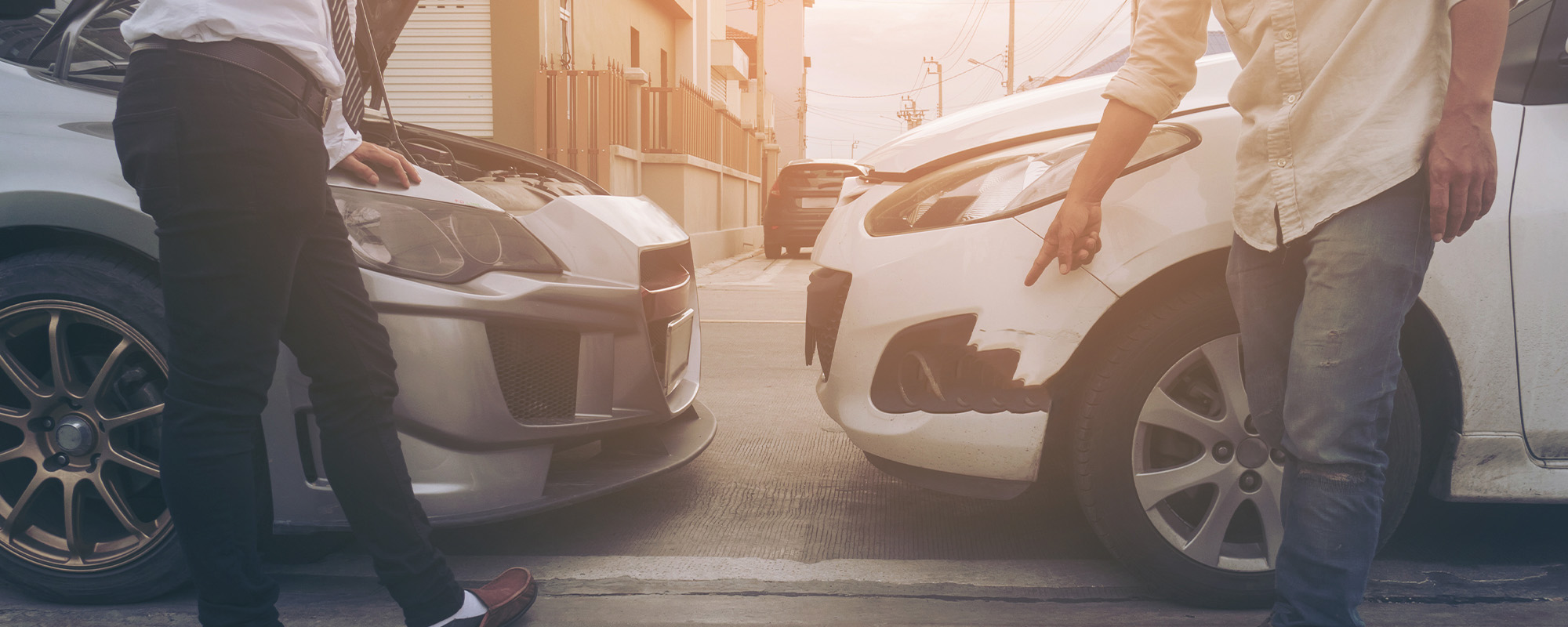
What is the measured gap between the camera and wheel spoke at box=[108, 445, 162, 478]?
209 centimetres

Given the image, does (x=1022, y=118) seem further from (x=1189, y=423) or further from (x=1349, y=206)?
(x=1349, y=206)

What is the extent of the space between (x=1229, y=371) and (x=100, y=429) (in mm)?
2322

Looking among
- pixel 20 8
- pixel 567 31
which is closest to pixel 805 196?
pixel 567 31

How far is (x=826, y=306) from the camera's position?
250cm

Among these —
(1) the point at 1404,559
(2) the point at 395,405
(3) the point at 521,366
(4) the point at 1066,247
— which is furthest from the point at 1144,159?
(2) the point at 395,405

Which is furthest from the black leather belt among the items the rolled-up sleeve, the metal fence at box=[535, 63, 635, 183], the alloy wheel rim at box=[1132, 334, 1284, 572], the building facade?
the metal fence at box=[535, 63, 635, 183]

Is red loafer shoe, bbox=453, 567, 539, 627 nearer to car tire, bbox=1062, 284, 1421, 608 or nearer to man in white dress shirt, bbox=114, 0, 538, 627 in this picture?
man in white dress shirt, bbox=114, 0, 538, 627

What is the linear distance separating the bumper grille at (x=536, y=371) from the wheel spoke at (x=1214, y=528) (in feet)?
4.52

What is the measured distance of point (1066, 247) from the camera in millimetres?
2041

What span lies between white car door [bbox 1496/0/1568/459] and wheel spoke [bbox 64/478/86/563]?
115 inches

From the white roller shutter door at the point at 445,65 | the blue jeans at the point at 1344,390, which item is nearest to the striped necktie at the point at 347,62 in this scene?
the blue jeans at the point at 1344,390

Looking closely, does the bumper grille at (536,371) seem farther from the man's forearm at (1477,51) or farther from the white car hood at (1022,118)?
the man's forearm at (1477,51)

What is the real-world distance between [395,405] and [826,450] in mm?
1758

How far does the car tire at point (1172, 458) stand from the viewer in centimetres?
212
